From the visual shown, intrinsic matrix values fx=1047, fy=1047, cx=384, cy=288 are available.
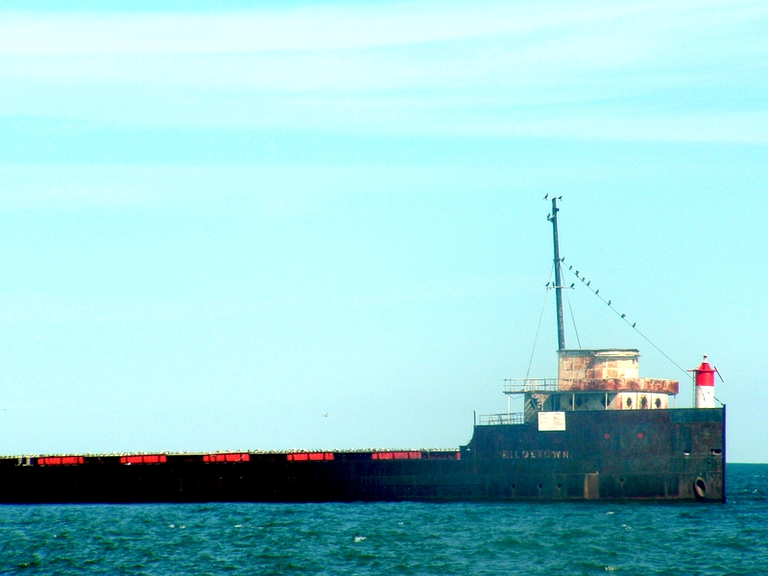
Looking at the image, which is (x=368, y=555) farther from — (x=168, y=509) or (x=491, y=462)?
(x=168, y=509)

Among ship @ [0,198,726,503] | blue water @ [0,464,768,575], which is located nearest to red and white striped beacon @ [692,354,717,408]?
ship @ [0,198,726,503]

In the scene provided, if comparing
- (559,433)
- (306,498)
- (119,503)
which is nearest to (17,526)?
(119,503)

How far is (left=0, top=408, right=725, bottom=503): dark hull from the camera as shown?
55812 millimetres

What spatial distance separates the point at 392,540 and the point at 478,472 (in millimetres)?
12644

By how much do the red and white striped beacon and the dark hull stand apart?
107cm

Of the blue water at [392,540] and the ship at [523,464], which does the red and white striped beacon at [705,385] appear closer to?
the ship at [523,464]

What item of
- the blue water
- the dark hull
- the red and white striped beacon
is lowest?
the blue water

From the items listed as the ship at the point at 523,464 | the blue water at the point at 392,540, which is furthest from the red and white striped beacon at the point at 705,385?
the blue water at the point at 392,540

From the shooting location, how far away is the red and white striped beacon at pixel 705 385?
56812 mm

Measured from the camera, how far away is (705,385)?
57.2 m

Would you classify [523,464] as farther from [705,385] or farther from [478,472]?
[705,385]

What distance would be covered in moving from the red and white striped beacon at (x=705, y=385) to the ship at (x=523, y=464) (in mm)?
61

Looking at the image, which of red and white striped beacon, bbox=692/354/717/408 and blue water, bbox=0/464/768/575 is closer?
blue water, bbox=0/464/768/575

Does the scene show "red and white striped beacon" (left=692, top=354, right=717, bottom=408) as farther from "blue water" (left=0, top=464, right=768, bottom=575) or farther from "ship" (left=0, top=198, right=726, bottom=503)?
"blue water" (left=0, top=464, right=768, bottom=575)
